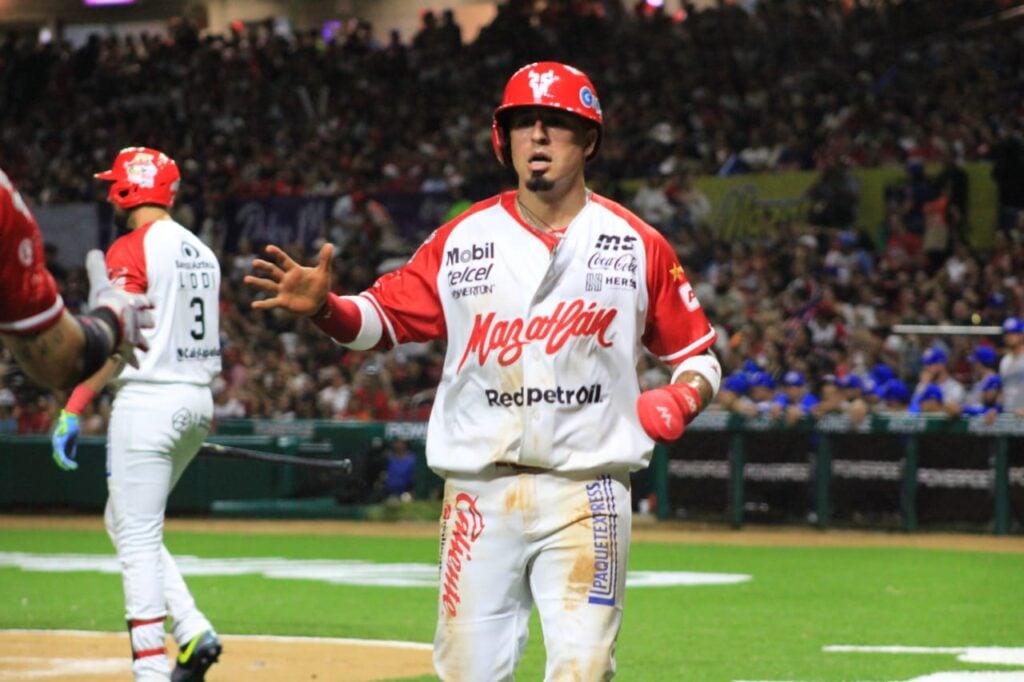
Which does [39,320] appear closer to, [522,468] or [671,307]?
[522,468]

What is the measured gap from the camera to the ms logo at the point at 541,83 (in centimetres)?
496

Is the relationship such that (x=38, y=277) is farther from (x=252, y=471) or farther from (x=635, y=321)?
(x=252, y=471)

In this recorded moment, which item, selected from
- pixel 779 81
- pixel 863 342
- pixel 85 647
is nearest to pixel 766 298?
pixel 863 342

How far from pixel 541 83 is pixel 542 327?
0.74 meters

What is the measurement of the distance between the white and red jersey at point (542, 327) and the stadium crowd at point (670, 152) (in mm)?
13119

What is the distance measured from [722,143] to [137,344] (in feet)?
66.5

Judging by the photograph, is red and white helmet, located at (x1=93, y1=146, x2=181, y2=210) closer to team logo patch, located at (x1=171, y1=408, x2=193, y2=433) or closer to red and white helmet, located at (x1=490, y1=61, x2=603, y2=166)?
team logo patch, located at (x1=171, y1=408, x2=193, y2=433)

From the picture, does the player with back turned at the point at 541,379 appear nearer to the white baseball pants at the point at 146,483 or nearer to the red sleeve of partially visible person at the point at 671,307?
the red sleeve of partially visible person at the point at 671,307

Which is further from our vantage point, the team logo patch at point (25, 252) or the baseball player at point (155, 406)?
the baseball player at point (155, 406)

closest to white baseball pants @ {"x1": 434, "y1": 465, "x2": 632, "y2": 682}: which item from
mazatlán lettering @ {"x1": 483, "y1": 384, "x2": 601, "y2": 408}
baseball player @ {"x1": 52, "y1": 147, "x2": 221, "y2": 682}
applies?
mazatlán lettering @ {"x1": 483, "y1": 384, "x2": 601, "y2": 408}

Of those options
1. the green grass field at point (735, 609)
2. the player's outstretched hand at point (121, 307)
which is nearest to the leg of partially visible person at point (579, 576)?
the player's outstretched hand at point (121, 307)

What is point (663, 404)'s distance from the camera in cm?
468

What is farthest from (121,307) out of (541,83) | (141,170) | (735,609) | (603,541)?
(735,609)

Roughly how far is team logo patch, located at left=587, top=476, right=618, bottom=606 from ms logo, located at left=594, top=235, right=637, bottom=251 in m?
0.69
